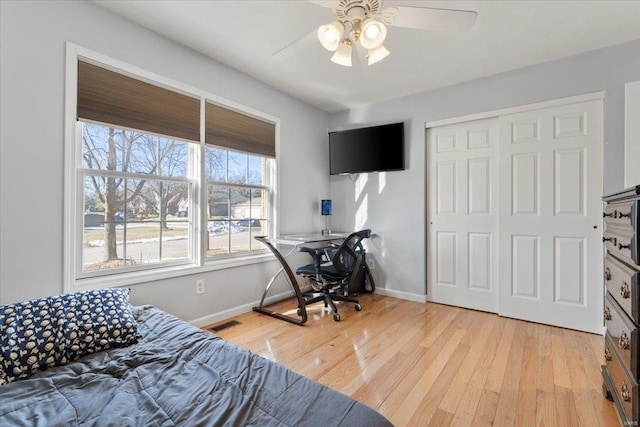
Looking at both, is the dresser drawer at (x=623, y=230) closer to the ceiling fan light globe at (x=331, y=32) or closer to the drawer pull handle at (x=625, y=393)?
the drawer pull handle at (x=625, y=393)

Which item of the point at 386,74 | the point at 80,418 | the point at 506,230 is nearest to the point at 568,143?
the point at 506,230

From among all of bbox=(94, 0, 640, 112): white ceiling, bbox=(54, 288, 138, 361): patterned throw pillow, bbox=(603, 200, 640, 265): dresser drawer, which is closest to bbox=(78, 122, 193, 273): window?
bbox=(54, 288, 138, 361): patterned throw pillow

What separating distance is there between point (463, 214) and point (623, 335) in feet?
6.61

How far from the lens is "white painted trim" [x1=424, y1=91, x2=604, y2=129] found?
2.57 meters

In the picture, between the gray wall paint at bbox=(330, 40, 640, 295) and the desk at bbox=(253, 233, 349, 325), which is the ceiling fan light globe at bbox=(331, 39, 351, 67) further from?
the gray wall paint at bbox=(330, 40, 640, 295)

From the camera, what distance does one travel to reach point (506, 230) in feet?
9.73

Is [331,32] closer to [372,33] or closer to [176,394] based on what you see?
[372,33]

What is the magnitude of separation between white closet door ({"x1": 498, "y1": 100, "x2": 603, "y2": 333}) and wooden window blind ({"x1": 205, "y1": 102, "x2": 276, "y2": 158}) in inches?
97.8

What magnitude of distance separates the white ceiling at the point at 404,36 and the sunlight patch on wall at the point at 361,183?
1.18 m

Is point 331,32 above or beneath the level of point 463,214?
above

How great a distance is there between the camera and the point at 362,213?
396cm

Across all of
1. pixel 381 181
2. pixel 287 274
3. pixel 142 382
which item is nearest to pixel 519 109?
pixel 381 181

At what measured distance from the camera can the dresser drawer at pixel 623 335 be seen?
1.19 meters

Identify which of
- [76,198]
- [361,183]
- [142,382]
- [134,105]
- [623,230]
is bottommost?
[142,382]
